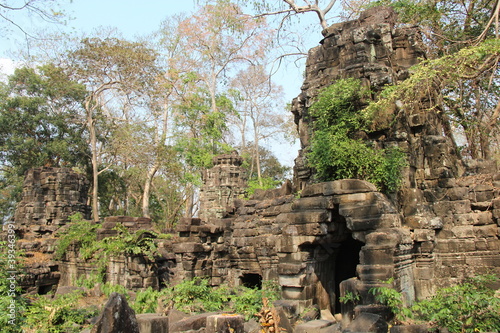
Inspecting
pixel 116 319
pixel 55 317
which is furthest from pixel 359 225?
pixel 55 317

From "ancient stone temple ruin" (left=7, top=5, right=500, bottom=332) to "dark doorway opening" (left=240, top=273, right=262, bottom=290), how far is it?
0.13ft

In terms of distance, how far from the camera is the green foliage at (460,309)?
469 cm

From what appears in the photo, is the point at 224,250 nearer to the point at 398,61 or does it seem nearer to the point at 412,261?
the point at 412,261

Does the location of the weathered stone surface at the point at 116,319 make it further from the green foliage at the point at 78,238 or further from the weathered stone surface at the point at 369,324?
the green foliage at the point at 78,238

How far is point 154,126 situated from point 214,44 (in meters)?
7.00

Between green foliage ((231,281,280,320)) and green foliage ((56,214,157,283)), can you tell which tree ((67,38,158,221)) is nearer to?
green foliage ((56,214,157,283))

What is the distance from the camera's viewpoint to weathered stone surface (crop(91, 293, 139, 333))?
3.47 metres

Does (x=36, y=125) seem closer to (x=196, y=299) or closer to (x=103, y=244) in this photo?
(x=103, y=244)

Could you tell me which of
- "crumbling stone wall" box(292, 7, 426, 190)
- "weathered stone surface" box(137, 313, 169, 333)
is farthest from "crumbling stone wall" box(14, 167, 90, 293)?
"weathered stone surface" box(137, 313, 169, 333)

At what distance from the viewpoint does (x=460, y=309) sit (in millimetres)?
4992

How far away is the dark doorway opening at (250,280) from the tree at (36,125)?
63.2ft

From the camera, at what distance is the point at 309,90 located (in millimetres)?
9891

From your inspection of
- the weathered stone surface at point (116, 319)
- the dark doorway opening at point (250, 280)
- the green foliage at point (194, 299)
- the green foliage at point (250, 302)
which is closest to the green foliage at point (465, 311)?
the green foliage at point (250, 302)

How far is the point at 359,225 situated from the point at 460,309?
2107 mm
